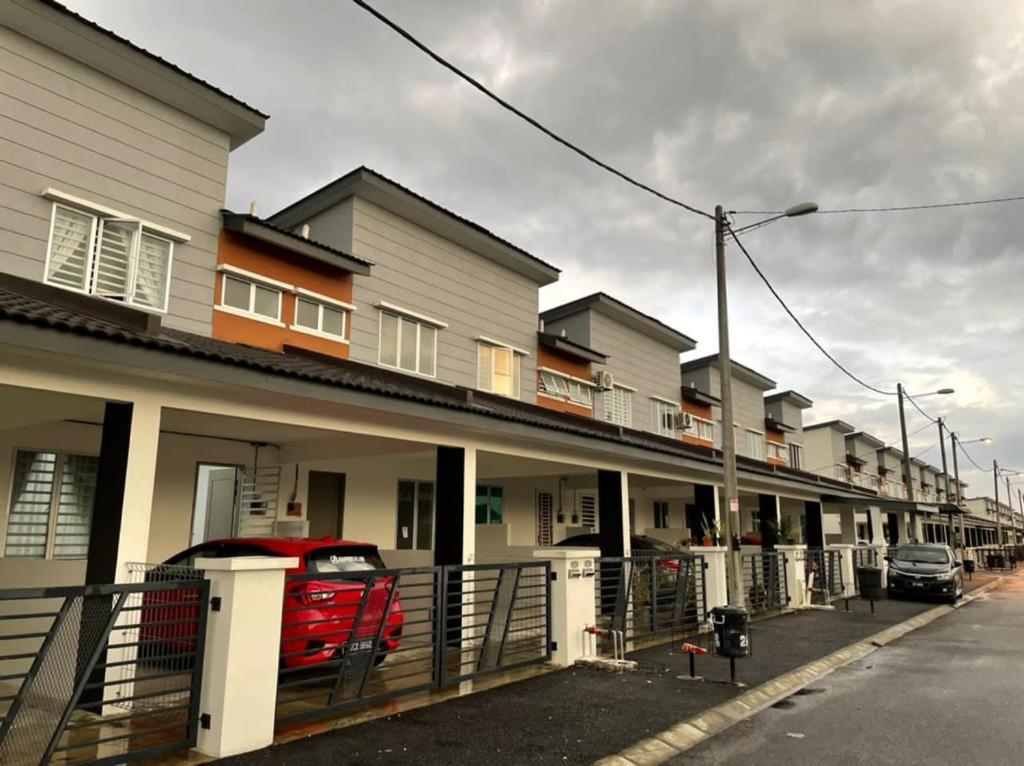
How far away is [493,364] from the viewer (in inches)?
679

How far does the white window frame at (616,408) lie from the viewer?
2216 cm

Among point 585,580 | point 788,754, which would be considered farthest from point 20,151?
point 788,754

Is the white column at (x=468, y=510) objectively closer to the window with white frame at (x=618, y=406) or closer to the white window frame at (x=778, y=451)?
the window with white frame at (x=618, y=406)

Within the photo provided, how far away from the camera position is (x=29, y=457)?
9.36 metres

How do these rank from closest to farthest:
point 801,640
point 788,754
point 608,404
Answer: point 788,754 → point 801,640 → point 608,404

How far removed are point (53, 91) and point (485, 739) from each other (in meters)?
10.5

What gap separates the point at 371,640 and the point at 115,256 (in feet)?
23.6

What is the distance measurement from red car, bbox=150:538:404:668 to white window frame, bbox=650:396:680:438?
57.2 feet

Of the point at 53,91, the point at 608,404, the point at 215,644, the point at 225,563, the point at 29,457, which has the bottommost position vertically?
the point at 215,644

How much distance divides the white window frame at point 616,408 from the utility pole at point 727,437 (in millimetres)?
10117

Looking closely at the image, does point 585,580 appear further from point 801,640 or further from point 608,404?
point 608,404

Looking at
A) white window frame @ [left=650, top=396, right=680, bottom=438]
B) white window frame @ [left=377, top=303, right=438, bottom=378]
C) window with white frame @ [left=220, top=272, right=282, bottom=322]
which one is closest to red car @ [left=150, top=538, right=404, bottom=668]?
window with white frame @ [left=220, top=272, right=282, bottom=322]

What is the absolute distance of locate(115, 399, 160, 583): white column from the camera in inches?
250

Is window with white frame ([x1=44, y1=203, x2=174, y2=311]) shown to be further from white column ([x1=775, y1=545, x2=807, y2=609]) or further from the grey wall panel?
white column ([x1=775, y1=545, x2=807, y2=609])
